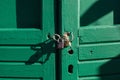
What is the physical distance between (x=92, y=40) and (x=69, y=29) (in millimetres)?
246

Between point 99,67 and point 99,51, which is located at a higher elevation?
point 99,51

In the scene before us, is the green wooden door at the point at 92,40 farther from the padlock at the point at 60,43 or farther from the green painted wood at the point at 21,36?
Answer: the green painted wood at the point at 21,36

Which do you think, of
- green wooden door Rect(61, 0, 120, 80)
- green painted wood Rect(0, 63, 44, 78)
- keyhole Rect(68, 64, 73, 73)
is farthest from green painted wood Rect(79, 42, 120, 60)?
green painted wood Rect(0, 63, 44, 78)

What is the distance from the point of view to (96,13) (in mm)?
3609

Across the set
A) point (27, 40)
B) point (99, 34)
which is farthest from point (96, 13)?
point (27, 40)

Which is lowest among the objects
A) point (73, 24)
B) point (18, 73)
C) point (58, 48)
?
point (18, 73)

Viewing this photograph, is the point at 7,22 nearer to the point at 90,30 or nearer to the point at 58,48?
the point at 58,48

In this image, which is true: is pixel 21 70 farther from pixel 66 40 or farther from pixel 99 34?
pixel 99 34

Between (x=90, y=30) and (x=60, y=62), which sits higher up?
(x=90, y=30)

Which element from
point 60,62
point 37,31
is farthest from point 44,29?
point 60,62

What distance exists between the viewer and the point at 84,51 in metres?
3.57

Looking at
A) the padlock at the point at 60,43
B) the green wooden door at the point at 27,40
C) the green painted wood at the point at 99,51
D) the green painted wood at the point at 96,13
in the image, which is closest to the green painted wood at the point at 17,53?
the green wooden door at the point at 27,40

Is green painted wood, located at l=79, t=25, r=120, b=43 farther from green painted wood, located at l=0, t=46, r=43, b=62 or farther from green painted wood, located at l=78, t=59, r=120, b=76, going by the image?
green painted wood, located at l=0, t=46, r=43, b=62

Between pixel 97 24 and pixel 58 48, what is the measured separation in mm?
432
